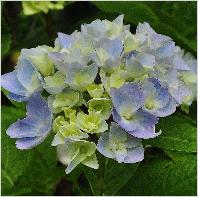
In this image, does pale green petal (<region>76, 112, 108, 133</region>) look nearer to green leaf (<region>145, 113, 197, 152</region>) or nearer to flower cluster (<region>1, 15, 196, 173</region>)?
flower cluster (<region>1, 15, 196, 173</region>)

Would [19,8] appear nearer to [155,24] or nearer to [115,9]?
[115,9]

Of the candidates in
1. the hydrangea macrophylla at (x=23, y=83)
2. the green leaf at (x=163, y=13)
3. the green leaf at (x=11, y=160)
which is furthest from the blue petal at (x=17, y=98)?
the green leaf at (x=163, y=13)

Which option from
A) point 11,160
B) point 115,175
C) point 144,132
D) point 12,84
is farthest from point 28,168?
point 144,132

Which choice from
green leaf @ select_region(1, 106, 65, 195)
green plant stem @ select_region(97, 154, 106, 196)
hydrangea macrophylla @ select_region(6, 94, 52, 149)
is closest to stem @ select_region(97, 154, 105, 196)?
green plant stem @ select_region(97, 154, 106, 196)

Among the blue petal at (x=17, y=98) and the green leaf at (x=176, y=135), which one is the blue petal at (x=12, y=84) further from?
the green leaf at (x=176, y=135)

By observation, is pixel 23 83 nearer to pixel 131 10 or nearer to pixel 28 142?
pixel 28 142

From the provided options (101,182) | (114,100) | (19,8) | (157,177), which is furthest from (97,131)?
(19,8)
